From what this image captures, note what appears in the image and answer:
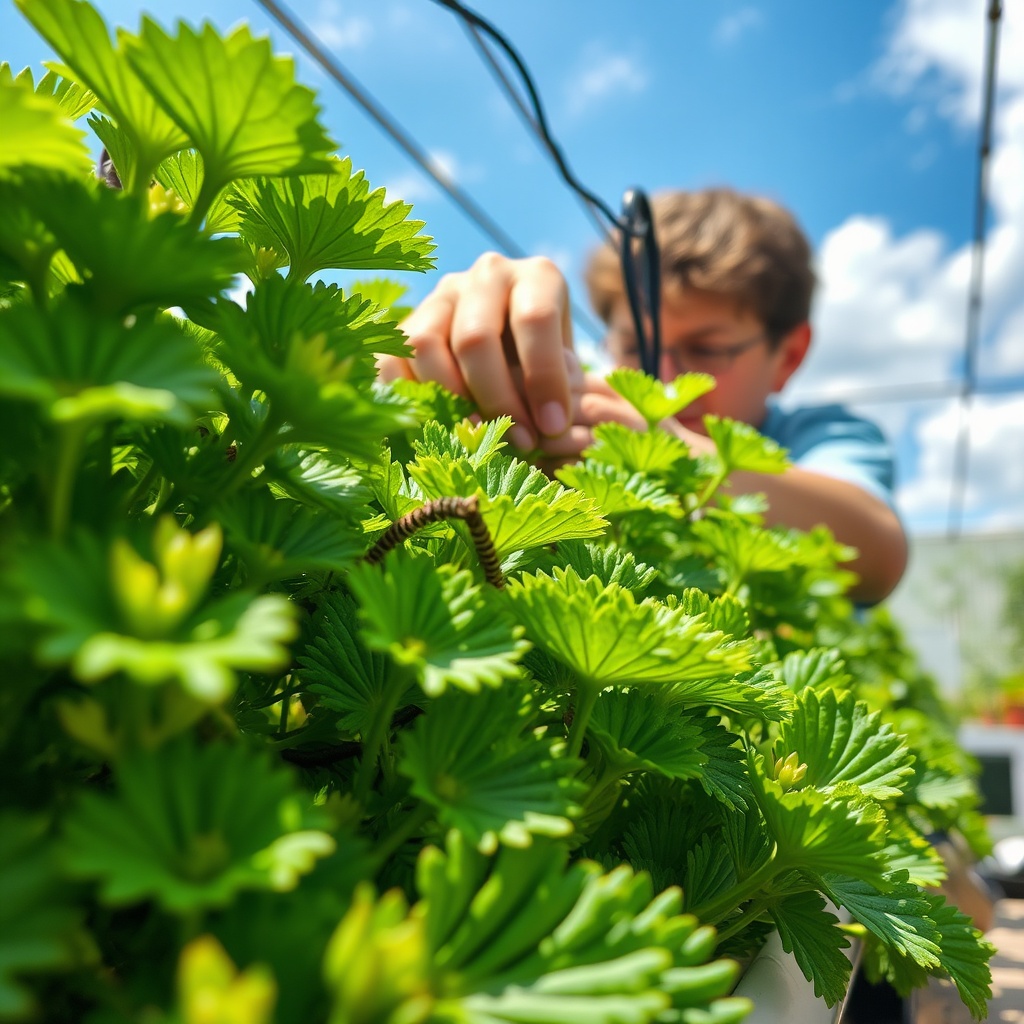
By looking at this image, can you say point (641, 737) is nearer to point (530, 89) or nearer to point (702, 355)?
point (530, 89)

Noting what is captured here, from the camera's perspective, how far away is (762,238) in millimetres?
1608

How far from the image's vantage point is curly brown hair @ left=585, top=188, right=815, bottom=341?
57.9 inches

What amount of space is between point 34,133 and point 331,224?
0.31 feet

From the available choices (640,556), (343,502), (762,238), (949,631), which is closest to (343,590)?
(343,502)

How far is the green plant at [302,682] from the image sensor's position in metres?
0.11

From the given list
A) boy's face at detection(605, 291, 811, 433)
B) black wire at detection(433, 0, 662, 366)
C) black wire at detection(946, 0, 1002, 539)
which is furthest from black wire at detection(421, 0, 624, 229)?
black wire at detection(946, 0, 1002, 539)

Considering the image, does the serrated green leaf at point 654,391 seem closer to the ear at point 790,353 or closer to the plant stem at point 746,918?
the plant stem at point 746,918

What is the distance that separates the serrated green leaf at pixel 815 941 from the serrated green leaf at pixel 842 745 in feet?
0.12

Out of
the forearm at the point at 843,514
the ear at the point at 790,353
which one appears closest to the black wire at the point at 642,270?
the forearm at the point at 843,514

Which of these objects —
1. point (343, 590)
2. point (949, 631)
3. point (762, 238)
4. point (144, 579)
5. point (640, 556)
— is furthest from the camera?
point (949, 631)

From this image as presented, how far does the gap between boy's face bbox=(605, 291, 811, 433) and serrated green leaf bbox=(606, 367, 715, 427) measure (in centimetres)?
94

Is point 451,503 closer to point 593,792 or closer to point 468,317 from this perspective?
point 593,792

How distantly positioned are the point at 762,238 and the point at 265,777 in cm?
170

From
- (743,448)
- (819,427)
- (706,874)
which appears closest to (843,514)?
(819,427)
